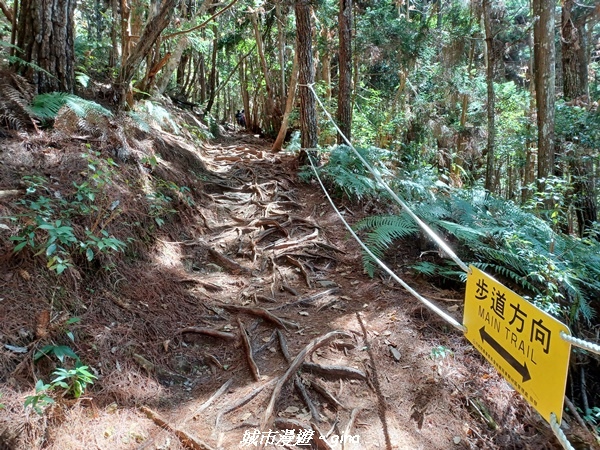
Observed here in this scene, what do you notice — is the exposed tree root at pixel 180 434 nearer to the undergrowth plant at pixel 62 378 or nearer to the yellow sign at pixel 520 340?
the undergrowth plant at pixel 62 378

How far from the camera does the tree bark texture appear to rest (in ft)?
15.3

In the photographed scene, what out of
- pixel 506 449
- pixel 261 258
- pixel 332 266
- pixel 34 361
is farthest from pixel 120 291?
pixel 506 449

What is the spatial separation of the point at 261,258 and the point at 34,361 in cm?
270

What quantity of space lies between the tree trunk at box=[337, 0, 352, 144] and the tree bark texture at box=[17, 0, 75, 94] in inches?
168

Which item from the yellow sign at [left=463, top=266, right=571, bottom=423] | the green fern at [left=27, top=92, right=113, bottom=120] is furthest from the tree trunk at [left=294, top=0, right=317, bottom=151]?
the yellow sign at [left=463, top=266, right=571, bottom=423]

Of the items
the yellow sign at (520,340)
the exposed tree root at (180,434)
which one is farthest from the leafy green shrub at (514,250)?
the exposed tree root at (180,434)

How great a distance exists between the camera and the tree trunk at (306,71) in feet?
22.9

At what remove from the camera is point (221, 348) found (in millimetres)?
3289

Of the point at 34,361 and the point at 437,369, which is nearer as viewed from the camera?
the point at 34,361

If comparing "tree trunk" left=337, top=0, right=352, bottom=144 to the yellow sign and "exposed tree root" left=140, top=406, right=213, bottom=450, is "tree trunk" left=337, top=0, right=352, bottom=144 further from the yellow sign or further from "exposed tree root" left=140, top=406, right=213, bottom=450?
the yellow sign

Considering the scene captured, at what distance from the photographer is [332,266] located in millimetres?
4664

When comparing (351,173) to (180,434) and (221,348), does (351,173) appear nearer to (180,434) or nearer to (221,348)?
(221,348)

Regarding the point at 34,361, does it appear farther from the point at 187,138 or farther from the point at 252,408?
the point at 187,138

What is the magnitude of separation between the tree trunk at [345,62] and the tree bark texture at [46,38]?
4.26 metres
